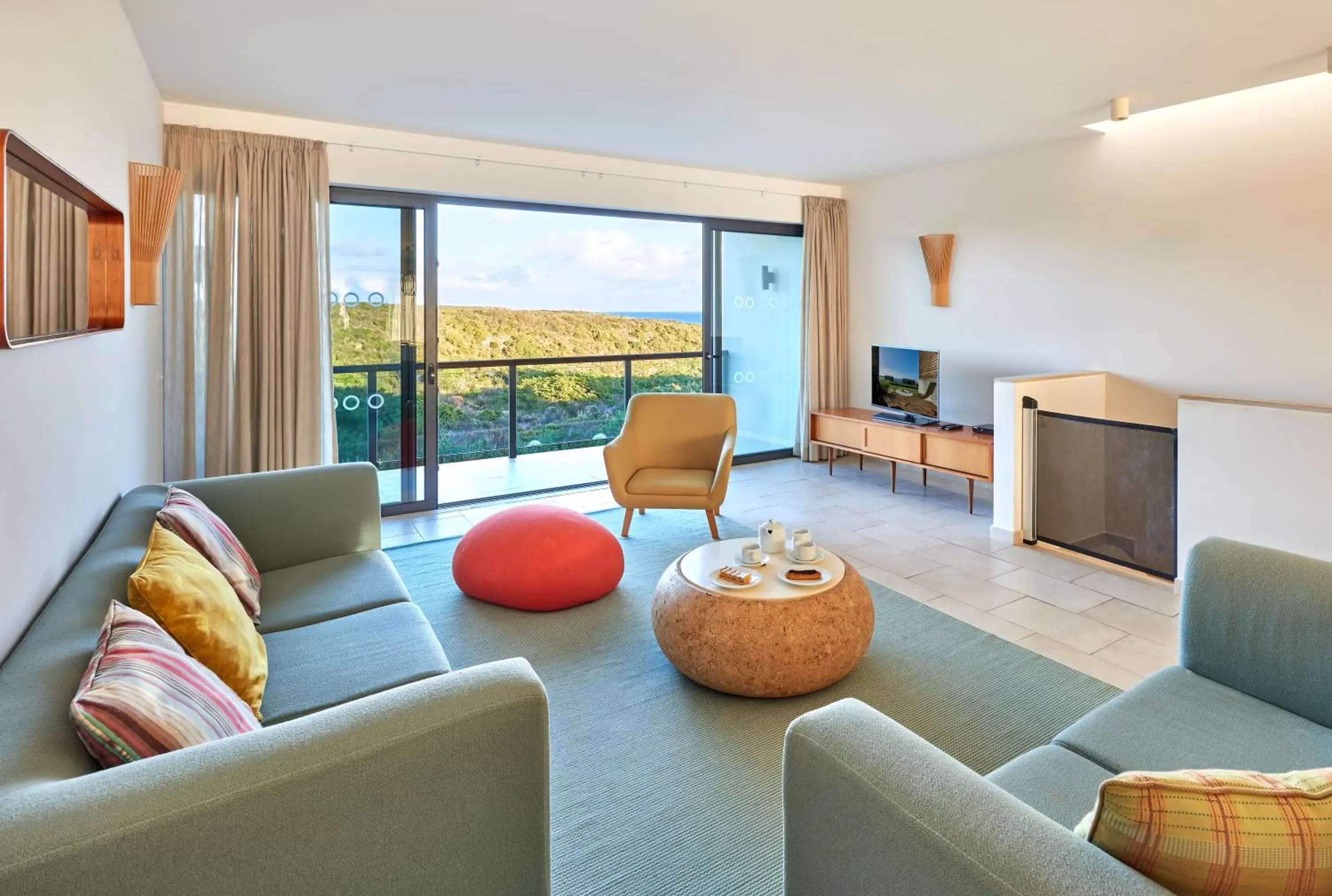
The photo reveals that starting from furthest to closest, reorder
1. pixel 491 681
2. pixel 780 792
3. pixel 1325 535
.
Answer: pixel 1325 535
pixel 780 792
pixel 491 681

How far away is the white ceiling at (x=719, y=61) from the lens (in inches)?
114

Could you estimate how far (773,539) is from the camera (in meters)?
3.03

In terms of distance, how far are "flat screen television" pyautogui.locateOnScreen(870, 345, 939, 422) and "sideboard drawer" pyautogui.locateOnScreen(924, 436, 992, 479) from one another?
1.16ft

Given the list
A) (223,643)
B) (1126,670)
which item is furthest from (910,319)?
(223,643)

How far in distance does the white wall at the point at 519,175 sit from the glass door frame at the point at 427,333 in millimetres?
94

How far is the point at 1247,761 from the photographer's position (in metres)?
1.51

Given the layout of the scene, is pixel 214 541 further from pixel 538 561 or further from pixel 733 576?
pixel 733 576

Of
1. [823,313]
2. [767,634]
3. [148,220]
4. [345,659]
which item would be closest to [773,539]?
[767,634]

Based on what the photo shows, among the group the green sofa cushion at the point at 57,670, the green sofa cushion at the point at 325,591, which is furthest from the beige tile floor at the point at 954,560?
the green sofa cushion at the point at 57,670

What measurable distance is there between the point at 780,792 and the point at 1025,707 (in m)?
1.02

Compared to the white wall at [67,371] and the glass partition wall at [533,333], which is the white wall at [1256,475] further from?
the white wall at [67,371]

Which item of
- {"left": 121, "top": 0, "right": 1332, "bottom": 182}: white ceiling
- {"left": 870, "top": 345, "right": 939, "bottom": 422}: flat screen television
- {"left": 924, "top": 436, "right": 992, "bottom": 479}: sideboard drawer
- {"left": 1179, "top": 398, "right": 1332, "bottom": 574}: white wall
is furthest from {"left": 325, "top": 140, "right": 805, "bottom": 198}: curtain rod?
{"left": 1179, "top": 398, "right": 1332, "bottom": 574}: white wall

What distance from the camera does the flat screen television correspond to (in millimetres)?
5516

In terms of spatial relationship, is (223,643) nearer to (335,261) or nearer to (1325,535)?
(335,261)
